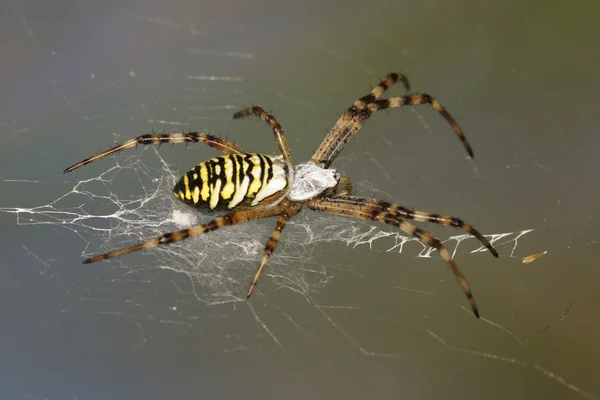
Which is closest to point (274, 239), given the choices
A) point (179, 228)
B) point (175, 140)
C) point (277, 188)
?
point (277, 188)

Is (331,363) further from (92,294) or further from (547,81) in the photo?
(547,81)

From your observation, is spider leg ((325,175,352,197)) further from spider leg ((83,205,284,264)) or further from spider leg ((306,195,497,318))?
spider leg ((83,205,284,264))

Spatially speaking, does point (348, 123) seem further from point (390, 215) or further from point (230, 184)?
point (230, 184)

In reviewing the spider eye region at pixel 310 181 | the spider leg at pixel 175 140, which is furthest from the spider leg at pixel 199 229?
the spider leg at pixel 175 140

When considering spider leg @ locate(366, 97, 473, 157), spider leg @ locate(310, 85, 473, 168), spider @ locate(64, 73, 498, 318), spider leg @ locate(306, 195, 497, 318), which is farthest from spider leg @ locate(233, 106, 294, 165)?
spider leg @ locate(366, 97, 473, 157)

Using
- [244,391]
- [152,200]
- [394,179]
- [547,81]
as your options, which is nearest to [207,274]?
[152,200]

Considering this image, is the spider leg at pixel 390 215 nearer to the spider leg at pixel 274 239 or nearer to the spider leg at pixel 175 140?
the spider leg at pixel 274 239

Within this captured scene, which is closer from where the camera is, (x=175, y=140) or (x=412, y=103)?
(x=175, y=140)

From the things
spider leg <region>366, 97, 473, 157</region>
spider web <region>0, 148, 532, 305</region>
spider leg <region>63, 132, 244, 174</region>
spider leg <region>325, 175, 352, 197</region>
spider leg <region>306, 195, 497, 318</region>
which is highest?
spider leg <region>366, 97, 473, 157</region>
